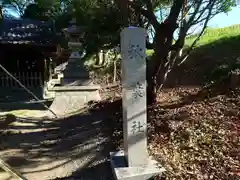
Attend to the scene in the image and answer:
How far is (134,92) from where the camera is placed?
405 cm

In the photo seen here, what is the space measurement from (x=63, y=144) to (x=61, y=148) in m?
0.23

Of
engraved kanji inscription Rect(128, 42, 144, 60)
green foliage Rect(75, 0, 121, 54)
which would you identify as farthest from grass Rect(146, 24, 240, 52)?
engraved kanji inscription Rect(128, 42, 144, 60)

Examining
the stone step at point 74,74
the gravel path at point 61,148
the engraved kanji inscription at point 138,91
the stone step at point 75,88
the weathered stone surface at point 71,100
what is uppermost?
the engraved kanji inscription at point 138,91

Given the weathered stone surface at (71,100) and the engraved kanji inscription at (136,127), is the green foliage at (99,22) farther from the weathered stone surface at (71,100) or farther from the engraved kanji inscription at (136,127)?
the engraved kanji inscription at (136,127)

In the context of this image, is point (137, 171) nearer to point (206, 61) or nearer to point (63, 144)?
point (63, 144)

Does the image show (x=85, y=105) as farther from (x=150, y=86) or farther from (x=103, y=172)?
(x=103, y=172)

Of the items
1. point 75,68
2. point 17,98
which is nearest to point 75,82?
point 75,68

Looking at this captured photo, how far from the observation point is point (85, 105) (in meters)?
10.6

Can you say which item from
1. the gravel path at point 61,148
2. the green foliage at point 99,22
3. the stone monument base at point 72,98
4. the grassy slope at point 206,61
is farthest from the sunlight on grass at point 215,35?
the gravel path at point 61,148

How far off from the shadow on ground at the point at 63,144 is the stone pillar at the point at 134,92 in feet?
3.10

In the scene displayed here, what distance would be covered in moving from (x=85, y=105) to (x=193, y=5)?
539cm

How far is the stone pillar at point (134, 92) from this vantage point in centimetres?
396

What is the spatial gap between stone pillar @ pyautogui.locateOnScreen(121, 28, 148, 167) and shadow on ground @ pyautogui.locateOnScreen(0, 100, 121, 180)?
3.10ft

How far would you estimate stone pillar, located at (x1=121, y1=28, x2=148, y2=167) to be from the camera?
3.96 m
